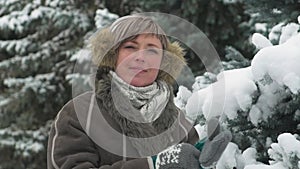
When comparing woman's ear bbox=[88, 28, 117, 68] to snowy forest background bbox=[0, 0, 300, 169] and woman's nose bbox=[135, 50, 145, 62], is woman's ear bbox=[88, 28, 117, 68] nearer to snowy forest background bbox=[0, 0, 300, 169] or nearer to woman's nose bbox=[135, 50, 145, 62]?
woman's nose bbox=[135, 50, 145, 62]

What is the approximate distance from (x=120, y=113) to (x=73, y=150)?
8.0 inches

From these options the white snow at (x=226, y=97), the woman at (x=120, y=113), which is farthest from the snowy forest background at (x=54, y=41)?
the woman at (x=120, y=113)

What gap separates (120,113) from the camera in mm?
2086

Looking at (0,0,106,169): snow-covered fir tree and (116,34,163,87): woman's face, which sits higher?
(116,34,163,87): woman's face

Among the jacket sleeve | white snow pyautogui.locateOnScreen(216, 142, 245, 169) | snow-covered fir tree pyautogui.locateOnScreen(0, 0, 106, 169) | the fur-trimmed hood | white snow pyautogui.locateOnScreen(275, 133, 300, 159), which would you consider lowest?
snow-covered fir tree pyautogui.locateOnScreen(0, 0, 106, 169)

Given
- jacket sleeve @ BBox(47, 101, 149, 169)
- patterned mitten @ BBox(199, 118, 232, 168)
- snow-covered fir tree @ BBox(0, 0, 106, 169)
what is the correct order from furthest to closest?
snow-covered fir tree @ BBox(0, 0, 106, 169), jacket sleeve @ BBox(47, 101, 149, 169), patterned mitten @ BBox(199, 118, 232, 168)

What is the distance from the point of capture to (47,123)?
28.2 feet

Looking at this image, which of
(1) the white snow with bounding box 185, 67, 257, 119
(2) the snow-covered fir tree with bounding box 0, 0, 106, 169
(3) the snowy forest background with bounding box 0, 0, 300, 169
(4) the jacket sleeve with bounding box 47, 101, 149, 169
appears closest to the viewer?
(4) the jacket sleeve with bounding box 47, 101, 149, 169

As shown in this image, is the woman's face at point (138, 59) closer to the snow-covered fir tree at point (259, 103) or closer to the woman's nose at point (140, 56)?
the woman's nose at point (140, 56)

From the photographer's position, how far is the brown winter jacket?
199cm

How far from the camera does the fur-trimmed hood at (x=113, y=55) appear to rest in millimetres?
2080

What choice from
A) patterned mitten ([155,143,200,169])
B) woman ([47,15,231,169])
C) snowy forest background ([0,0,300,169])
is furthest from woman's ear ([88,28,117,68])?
snowy forest background ([0,0,300,169])

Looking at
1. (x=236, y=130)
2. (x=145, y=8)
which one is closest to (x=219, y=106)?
(x=236, y=130)

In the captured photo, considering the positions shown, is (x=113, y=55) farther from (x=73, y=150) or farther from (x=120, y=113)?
(x=73, y=150)
